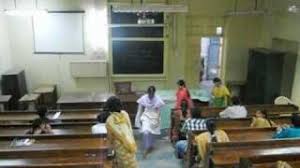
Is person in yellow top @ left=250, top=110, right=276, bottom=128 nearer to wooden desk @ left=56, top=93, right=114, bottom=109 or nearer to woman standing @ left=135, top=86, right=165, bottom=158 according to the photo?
woman standing @ left=135, top=86, right=165, bottom=158

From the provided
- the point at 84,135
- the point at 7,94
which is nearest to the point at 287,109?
the point at 84,135

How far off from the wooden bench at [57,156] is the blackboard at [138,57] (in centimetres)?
496

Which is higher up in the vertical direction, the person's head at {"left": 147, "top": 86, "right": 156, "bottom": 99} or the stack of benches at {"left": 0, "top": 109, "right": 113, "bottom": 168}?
the person's head at {"left": 147, "top": 86, "right": 156, "bottom": 99}

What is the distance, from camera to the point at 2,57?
8.14m

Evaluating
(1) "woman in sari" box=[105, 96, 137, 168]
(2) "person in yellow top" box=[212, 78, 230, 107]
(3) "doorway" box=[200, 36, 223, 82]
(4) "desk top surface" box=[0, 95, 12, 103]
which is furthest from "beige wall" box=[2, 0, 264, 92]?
(1) "woman in sari" box=[105, 96, 137, 168]

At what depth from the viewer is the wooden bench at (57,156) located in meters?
3.53

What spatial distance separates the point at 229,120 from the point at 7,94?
5447 mm

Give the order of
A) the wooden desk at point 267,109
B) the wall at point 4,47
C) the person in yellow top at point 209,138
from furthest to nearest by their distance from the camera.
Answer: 1. the wall at point 4,47
2. the wooden desk at point 267,109
3. the person in yellow top at point 209,138

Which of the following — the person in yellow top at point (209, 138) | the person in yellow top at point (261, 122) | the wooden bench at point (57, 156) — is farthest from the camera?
the person in yellow top at point (261, 122)

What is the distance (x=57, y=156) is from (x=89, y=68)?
508 cm

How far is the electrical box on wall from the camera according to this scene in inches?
339

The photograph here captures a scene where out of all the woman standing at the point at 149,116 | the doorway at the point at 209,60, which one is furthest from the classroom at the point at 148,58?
the doorway at the point at 209,60

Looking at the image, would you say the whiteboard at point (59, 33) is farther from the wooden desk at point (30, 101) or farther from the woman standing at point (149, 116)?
the woman standing at point (149, 116)

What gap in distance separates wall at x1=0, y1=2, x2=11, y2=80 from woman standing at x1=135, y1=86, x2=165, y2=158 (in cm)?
405
